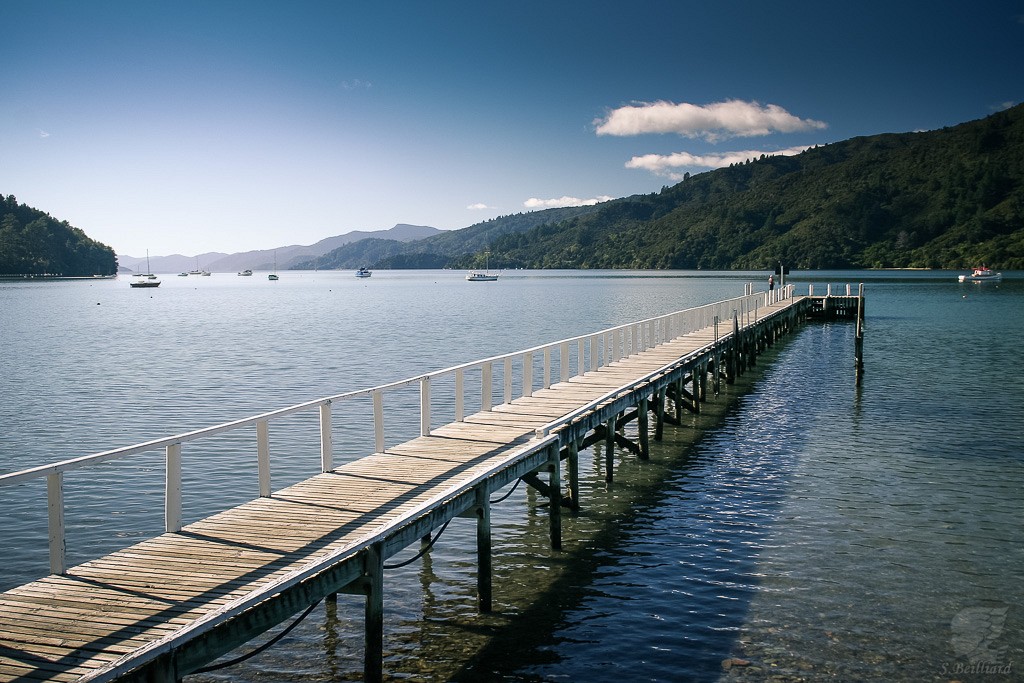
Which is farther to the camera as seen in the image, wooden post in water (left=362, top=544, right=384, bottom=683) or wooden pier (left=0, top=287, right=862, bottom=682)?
wooden post in water (left=362, top=544, right=384, bottom=683)

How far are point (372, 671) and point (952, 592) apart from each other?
28.9 ft

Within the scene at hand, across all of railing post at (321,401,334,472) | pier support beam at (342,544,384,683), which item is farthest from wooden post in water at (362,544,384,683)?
→ railing post at (321,401,334,472)

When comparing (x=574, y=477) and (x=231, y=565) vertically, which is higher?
(x=231, y=565)

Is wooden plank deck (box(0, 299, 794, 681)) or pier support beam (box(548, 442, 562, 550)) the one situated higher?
wooden plank deck (box(0, 299, 794, 681))

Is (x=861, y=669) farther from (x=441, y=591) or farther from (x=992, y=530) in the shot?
(x=992, y=530)

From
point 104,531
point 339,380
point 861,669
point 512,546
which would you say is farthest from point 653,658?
point 339,380

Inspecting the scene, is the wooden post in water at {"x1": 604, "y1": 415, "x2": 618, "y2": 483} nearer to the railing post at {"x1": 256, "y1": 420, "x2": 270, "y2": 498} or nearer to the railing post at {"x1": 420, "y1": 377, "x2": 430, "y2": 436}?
the railing post at {"x1": 420, "y1": 377, "x2": 430, "y2": 436}

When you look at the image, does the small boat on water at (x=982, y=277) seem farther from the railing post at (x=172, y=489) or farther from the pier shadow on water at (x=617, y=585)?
the railing post at (x=172, y=489)

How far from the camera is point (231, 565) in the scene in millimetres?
9336

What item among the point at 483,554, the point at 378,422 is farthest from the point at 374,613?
the point at 378,422

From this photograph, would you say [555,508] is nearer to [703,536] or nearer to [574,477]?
[574,477]

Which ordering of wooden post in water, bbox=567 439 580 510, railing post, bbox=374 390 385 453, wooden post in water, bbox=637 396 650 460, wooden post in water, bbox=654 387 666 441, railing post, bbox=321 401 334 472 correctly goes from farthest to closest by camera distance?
1. wooden post in water, bbox=654 387 666 441
2. wooden post in water, bbox=637 396 650 460
3. wooden post in water, bbox=567 439 580 510
4. railing post, bbox=374 390 385 453
5. railing post, bbox=321 401 334 472

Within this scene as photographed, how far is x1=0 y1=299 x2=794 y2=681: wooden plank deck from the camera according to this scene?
7.24 m

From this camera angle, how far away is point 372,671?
983 centimetres
